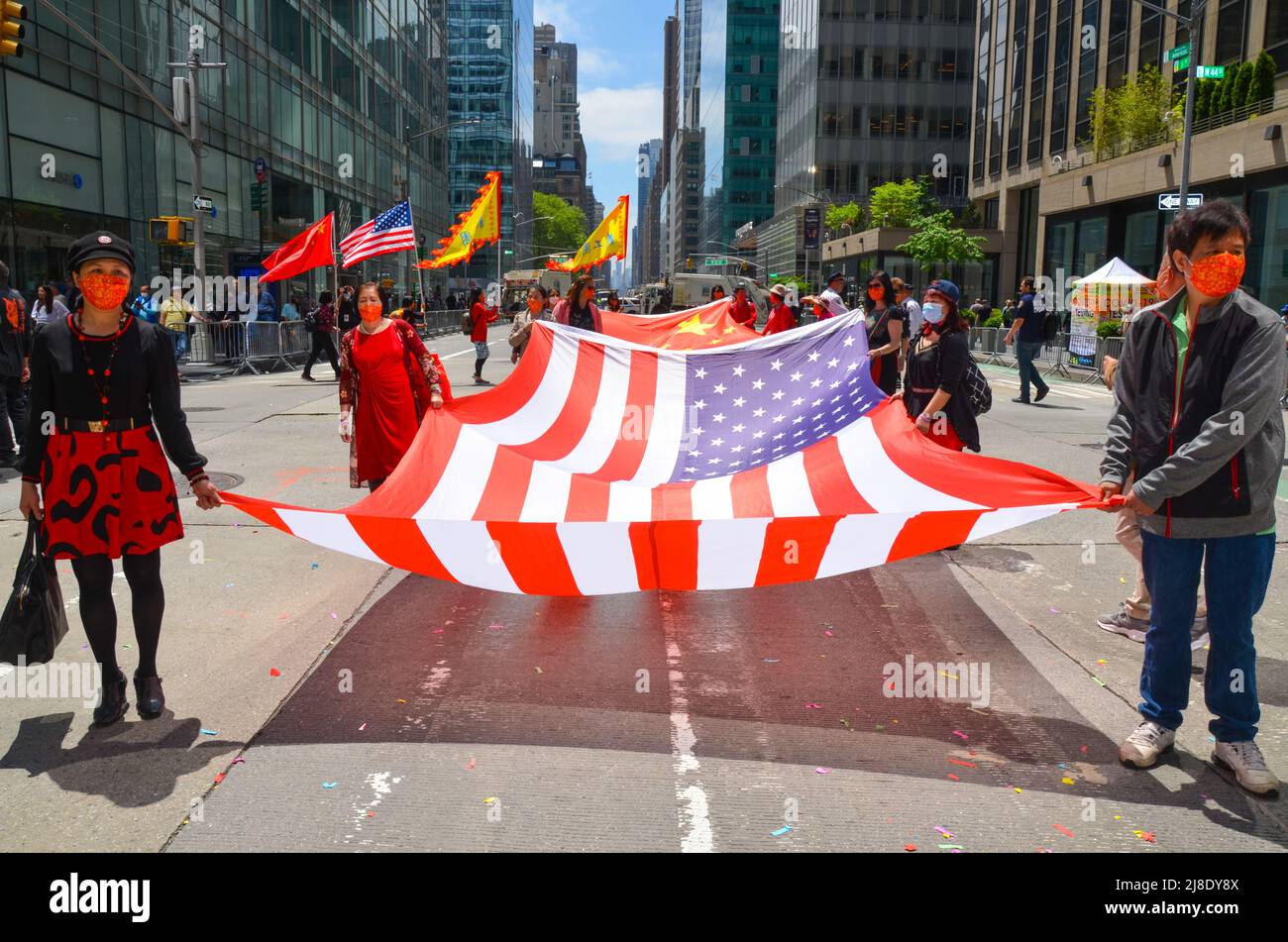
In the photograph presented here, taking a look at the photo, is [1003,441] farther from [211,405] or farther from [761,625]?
[211,405]

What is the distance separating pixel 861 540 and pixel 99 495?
10.7 ft

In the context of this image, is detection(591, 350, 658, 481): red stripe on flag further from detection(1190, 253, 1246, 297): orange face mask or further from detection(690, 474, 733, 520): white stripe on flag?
detection(1190, 253, 1246, 297): orange face mask

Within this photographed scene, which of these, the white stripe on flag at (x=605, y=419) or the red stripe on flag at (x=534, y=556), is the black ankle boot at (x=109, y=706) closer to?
the red stripe on flag at (x=534, y=556)

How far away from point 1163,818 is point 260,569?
576cm

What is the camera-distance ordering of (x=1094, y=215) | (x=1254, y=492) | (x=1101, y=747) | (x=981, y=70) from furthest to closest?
(x=981, y=70) < (x=1094, y=215) < (x=1101, y=747) < (x=1254, y=492)

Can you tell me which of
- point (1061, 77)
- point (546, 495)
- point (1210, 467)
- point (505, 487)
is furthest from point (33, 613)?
point (1061, 77)

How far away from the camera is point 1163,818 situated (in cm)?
383

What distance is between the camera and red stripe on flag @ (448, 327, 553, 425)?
7.56m

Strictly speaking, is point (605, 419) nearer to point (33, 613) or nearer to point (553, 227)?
point (33, 613)

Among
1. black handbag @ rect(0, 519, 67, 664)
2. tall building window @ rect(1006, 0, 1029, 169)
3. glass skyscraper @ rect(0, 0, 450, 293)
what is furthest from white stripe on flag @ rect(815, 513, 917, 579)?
tall building window @ rect(1006, 0, 1029, 169)

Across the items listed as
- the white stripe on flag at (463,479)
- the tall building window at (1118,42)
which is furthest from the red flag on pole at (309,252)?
the tall building window at (1118,42)

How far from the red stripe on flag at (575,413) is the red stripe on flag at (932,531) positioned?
109 inches

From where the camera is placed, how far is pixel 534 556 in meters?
4.89

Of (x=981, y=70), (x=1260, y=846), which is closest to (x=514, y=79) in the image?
(x=981, y=70)
